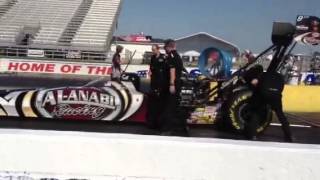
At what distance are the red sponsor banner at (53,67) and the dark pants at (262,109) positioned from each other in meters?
19.1

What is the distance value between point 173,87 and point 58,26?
98.6 feet

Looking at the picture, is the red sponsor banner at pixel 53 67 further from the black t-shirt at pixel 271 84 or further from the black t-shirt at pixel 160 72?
the black t-shirt at pixel 271 84

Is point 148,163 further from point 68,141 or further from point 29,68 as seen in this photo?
point 29,68

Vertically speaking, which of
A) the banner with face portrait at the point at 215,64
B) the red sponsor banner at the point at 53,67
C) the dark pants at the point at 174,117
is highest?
the banner with face portrait at the point at 215,64

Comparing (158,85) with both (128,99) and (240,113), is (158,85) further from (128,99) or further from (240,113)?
(240,113)

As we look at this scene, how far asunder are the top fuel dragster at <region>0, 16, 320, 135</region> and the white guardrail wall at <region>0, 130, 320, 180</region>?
16.3ft

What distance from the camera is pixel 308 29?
31.5 ft

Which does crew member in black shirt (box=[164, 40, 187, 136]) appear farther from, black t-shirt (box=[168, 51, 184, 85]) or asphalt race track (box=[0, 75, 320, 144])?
asphalt race track (box=[0, 75, 320, 144])

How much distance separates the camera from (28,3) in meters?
41.3

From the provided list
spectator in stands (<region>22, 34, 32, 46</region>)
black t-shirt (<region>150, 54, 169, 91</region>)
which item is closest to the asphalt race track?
black t-shirt (<region>150, 54, 169, 91</region>)

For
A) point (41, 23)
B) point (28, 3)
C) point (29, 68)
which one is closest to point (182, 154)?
point (29, 68)

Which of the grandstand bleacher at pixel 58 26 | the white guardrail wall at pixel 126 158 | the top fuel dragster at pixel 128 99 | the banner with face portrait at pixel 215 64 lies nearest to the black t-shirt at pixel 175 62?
the top fuel dragster at pixel 128 99

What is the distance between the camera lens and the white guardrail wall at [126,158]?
4.32 metres

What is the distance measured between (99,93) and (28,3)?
3371cm
